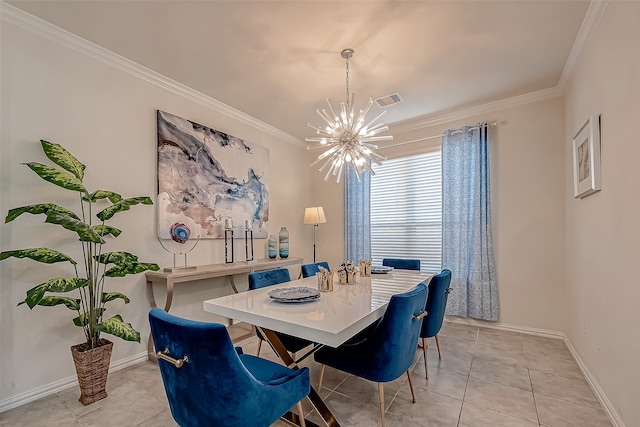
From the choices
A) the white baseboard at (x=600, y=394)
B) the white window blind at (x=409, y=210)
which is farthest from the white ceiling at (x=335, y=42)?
the white baseboard at (x=600, y=394)

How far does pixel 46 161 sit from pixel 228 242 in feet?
6.00

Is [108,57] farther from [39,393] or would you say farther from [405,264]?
[405,264]

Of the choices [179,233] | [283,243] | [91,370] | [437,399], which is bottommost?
[437,399]

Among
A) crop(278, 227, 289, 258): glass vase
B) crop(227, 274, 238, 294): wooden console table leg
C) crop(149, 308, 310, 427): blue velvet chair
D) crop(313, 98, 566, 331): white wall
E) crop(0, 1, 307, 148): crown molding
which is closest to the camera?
crop(149, 308, 310, 427): blue velvet chair

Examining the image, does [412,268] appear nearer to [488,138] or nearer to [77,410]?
[488,138]

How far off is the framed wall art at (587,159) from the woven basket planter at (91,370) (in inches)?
150

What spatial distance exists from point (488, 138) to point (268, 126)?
2980mm

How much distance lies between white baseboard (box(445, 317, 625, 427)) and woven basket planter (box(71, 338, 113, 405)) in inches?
133

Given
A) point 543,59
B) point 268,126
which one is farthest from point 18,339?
point 543,59

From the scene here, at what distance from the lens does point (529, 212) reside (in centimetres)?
334

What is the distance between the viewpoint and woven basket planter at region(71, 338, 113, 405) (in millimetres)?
1978

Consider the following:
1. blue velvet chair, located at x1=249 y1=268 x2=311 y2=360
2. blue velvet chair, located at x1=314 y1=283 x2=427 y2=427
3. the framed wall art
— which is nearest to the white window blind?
the framed wall art

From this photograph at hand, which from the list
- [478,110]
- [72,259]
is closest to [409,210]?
[478,110]

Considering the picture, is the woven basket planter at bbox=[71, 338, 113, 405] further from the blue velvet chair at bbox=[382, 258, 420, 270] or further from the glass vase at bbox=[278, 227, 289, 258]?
the blue velvet chair at bbox=[382, 258, 420, 270]
